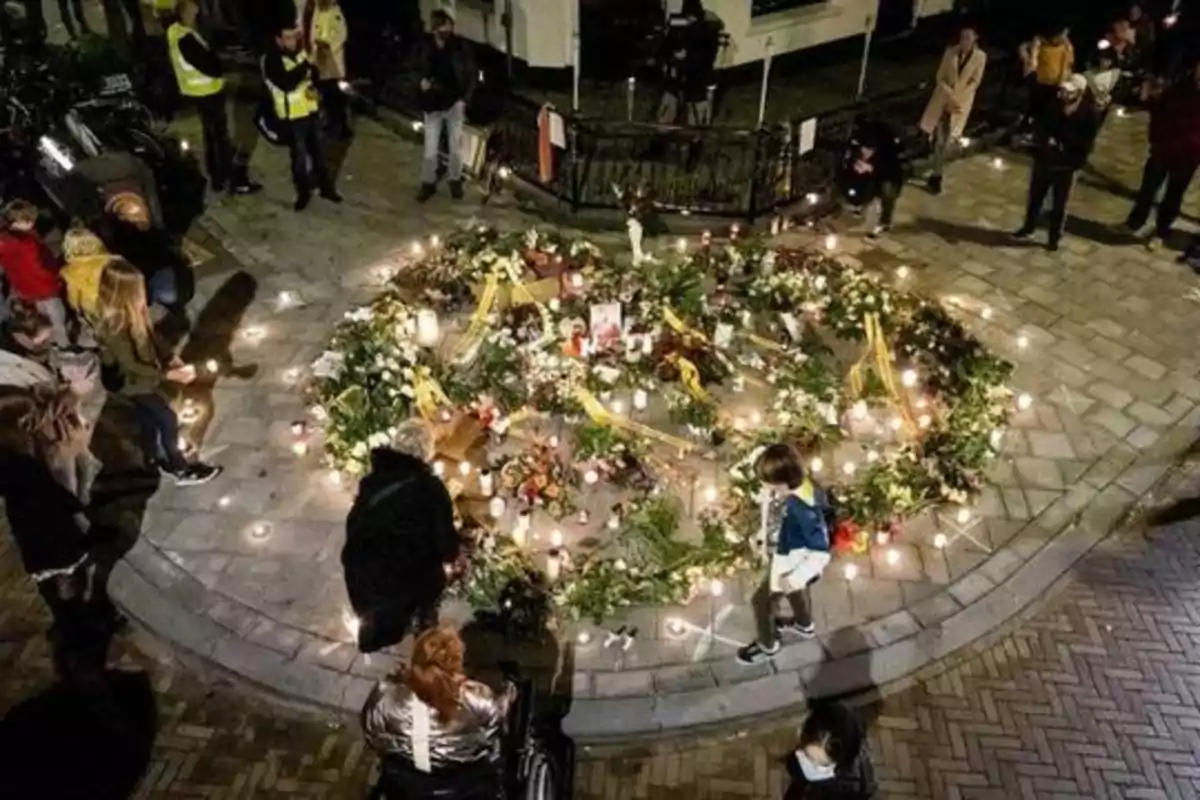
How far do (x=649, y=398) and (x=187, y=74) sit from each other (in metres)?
5.95

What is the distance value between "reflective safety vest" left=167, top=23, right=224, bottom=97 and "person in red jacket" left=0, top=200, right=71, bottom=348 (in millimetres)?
3315

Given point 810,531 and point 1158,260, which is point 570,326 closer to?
point 810,531

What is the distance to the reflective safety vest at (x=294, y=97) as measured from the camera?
36.8ft

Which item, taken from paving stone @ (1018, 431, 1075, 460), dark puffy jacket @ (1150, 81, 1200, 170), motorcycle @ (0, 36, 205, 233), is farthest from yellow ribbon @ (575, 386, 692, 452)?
dark puffy jacket @ (1150, 81, 1200, 170)

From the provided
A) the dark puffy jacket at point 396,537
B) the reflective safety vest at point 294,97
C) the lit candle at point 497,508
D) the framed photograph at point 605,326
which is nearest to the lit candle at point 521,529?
the lit candle at point 497,508

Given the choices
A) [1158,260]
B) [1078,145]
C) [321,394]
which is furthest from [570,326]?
[1158,260]

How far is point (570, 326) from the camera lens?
966 cm

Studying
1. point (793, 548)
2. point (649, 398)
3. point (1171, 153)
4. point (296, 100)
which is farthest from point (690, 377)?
point (1171, 153)

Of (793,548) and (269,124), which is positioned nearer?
(793,548)

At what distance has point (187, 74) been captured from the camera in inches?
452

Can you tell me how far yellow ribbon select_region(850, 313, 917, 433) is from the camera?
911 cm

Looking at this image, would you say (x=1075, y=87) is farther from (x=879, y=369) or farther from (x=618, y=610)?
(x=618, y=610)

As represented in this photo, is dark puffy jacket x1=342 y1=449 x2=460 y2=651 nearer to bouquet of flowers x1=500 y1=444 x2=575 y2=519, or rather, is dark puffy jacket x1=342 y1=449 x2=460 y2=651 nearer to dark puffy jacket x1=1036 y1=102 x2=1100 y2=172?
bouquet of flowers x1=500 y1=444 x2=575 y2=519

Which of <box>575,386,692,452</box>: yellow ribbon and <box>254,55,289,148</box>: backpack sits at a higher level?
<box>254,55,289,148</box>: backpack
